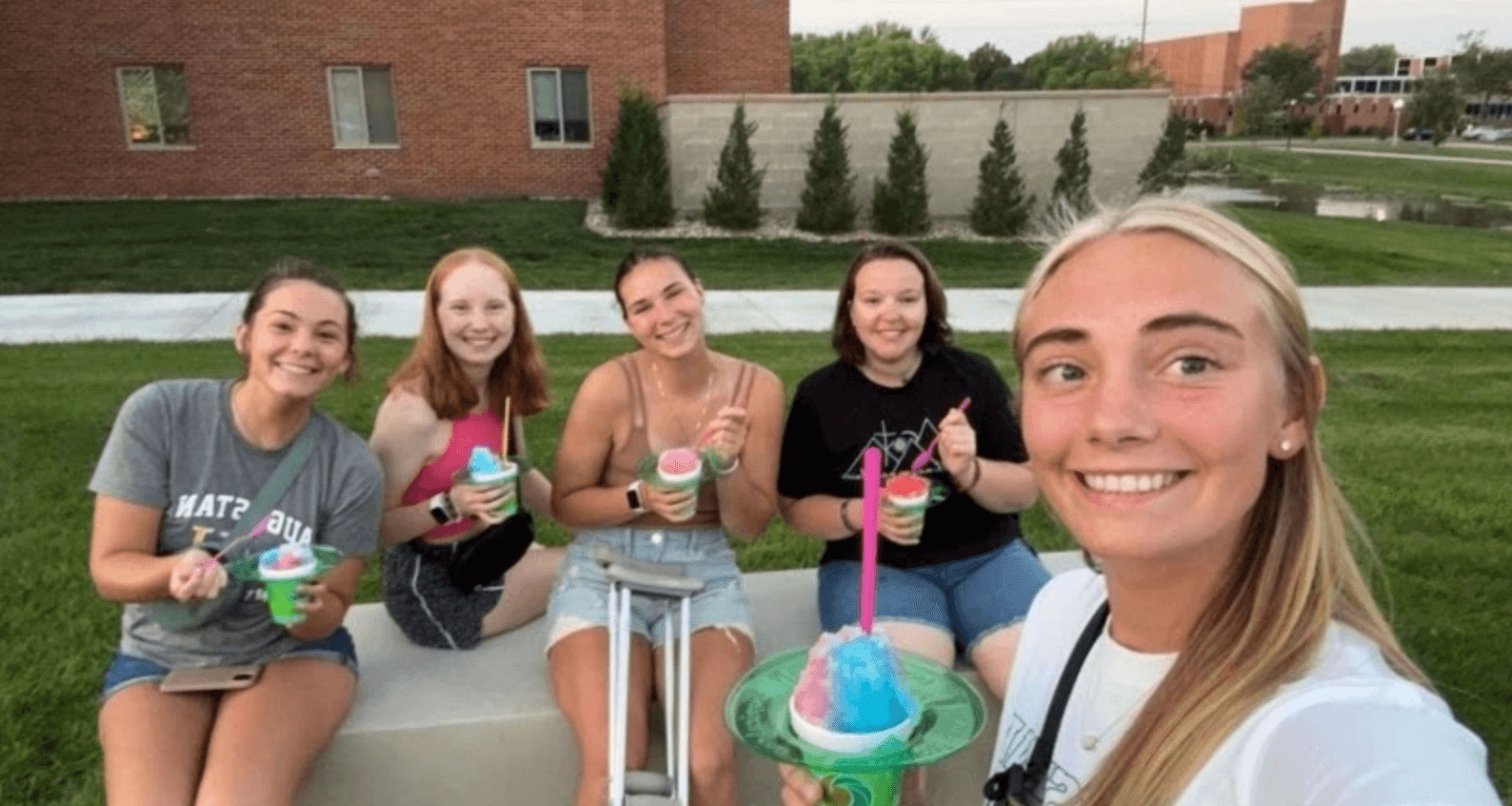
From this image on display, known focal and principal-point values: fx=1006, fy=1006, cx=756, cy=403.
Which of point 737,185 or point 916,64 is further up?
point 916,64

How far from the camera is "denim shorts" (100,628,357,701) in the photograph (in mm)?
2619

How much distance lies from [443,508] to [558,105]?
57.3 feet

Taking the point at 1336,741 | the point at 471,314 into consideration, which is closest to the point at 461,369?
the point at 471,314

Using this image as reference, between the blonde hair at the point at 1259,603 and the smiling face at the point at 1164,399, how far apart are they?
0.09 ft

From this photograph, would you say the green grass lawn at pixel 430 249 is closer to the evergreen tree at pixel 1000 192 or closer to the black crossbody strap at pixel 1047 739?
the evergreen tree at pixel 1000 192

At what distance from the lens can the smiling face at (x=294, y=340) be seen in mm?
2752

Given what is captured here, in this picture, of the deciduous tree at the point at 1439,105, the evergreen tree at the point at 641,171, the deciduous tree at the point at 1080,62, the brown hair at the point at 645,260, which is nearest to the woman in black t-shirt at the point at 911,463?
the brown hair at the point at 645,260

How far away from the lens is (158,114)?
1859 cm

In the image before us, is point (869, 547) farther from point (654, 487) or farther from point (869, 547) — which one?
point (654, 487)

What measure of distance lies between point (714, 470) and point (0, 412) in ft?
18.8

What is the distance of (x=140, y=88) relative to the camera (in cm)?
1844

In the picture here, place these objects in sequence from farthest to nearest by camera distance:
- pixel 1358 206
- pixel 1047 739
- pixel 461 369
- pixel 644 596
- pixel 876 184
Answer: pixel 1358 206 → pixel 876 184 → pixel 461 369 → pixel 644 596 → pixel 1047 739

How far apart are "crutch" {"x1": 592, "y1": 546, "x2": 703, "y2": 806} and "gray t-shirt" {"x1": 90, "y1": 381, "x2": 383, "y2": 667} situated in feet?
2.49

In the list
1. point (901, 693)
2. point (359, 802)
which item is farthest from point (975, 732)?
point (359, 802)
